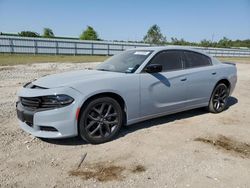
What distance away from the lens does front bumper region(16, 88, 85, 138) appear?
11.8 ft

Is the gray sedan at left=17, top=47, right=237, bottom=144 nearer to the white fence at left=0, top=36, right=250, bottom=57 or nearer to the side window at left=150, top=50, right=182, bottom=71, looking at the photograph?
the side window at left=150, top=50, right=182, bottom=71

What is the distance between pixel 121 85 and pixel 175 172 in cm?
164

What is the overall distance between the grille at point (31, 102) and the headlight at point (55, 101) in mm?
70

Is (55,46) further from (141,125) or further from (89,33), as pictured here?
(141,125)

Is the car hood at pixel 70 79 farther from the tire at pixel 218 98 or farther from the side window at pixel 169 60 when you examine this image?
the tire at pixel 218 98

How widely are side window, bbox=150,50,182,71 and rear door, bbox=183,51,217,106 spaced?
7.9 inches

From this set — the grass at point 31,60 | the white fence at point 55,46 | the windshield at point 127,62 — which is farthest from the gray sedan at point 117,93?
the white fence at point 55,46

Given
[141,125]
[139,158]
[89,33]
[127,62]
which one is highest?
[89,33]

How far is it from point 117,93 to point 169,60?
1487 mm

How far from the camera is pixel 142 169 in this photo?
322 cm

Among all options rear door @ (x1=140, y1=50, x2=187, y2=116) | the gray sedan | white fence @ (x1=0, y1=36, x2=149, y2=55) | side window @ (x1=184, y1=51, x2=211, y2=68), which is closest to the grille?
the gray sedan

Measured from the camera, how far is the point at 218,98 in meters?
5.92

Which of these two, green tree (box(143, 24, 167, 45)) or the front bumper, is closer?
the front bumper

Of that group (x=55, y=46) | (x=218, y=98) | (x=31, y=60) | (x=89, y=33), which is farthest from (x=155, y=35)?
(x=218, y=98)
